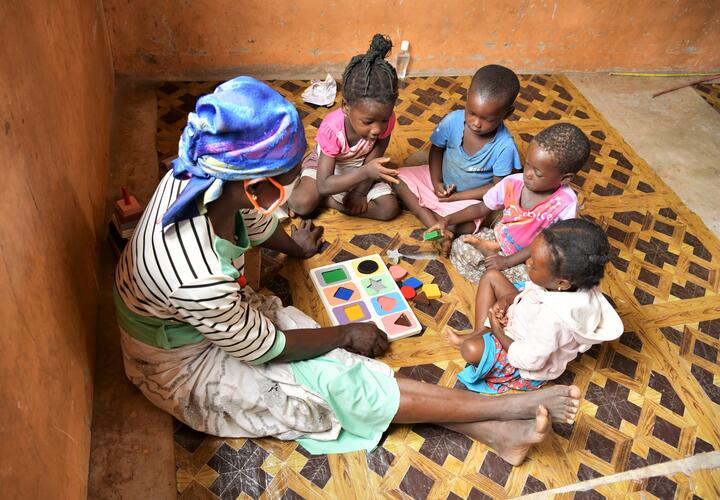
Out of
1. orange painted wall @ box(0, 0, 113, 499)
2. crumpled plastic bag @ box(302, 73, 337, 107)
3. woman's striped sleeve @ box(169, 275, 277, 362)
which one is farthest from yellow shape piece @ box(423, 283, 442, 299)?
crumpled plastic bag @ box(302, 73, 337, 107)

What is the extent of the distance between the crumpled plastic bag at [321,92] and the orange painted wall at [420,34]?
188 millimetres

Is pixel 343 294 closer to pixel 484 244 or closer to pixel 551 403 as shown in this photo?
pixel 484 244

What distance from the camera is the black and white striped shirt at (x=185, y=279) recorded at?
5.05 ft

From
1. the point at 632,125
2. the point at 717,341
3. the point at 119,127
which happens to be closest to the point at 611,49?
the point at 632,125

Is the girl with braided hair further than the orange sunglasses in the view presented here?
Yes

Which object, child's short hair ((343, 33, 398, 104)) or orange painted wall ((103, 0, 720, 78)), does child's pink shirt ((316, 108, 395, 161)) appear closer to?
child's short hair ((343, 33, 398, 104))

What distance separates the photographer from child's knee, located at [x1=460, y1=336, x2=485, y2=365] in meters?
2.14

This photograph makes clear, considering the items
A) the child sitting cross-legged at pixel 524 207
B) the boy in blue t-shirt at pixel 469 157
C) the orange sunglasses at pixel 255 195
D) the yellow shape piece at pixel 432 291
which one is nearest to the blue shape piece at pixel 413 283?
the yellow shape piece at pixel 432 291

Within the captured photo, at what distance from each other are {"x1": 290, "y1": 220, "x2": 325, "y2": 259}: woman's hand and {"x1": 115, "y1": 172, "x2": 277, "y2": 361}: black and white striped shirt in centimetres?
91

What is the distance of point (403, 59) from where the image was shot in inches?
152

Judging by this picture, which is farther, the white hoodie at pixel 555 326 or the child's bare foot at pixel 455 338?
the child's bare foot at pixel 455 338

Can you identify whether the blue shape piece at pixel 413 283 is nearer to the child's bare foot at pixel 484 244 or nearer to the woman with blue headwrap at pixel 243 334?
the child's bare foot at pixel 484 244

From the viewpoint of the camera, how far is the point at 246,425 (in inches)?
75.3

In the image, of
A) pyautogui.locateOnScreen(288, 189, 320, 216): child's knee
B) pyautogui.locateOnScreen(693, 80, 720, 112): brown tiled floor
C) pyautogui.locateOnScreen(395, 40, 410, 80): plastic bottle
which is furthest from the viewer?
pyautogui.locateOnScreen(693, 80, 720, 112): brown tiled floor
